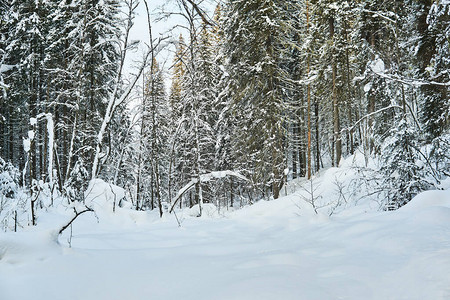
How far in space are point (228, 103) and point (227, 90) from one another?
895 millimetres

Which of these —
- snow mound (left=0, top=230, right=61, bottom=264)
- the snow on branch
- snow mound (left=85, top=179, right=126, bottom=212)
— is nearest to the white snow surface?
snow mound (left=0, top=230, right=61, bottom=264)

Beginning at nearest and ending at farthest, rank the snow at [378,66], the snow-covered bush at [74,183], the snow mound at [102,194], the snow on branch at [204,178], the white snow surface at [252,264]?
the white snow surface at [252,264]
the snow at [378,66]
the snow mound at [102,194]
the snow-covered bush at [74,183]
the snow on branch at [204,178]

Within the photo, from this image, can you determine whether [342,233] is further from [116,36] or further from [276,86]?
[276,86]

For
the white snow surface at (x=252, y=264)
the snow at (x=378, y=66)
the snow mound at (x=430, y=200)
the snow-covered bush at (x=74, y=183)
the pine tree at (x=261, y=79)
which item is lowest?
the white snow surface at (x=252, y=264)

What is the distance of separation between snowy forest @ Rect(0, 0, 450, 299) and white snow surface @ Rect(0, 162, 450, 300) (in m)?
0.10

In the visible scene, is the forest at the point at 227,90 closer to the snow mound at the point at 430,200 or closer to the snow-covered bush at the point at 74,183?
the snow-covered bush at the point at 74,183

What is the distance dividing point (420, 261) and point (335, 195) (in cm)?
598

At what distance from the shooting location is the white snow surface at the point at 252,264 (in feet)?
5.40

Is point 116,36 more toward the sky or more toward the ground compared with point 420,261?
more toward the sky

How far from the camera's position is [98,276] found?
1.94 metres

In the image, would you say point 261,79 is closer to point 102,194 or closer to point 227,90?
point 227,90

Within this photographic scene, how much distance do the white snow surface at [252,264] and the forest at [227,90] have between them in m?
1.70

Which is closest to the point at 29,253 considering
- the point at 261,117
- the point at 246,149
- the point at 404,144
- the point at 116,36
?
the point at 404,144

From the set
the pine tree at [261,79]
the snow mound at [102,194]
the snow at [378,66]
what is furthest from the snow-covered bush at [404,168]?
the pine tree at [261,79]
